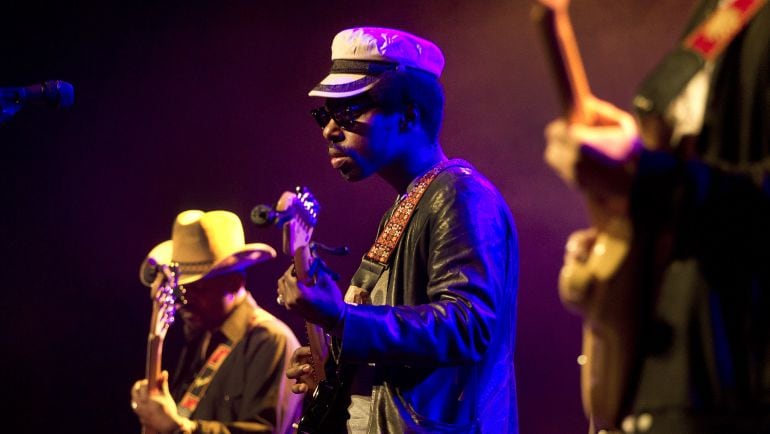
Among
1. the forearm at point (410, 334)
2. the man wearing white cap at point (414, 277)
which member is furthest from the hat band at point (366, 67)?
the forearm at point (410, 334)

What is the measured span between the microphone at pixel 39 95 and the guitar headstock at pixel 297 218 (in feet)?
3.22

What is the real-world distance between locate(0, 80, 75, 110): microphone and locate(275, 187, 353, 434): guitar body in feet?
3.15

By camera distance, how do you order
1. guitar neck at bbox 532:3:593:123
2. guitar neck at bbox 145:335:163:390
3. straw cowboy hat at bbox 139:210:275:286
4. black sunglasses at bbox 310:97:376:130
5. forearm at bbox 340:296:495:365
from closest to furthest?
1. guitar neck at bbox 532:3:593:123
2. forearm at bbox 340:296:495:365
3. black sunglasses at bbox 310:97:376:130
4. guitar neck at bbox 145:335:163:390
5. straw cowboy hat at bbox 139:210:275:286

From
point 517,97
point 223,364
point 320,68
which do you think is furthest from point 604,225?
point 320,68

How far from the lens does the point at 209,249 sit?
17.5 feet

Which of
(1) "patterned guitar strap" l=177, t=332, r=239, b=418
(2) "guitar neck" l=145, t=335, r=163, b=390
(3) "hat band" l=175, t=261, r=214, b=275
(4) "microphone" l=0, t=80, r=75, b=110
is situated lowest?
(1) "patterned guitar strap" l=177, t=332, r=239, b=418

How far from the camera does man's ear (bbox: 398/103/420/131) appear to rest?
3080 mm

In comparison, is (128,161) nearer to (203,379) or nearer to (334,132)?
(203,379)

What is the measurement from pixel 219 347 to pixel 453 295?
9.72 feet

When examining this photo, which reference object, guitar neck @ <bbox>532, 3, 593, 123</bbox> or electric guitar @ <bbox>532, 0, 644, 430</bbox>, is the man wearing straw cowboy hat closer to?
electric guitar @ <bbox>532, 0, 644, 430</bbox>

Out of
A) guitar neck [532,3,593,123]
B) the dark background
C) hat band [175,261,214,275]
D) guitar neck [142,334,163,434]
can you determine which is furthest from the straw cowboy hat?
guitar neck [532,3,593,123]

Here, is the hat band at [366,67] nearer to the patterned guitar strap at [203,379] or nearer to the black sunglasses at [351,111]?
the black sunglasses at [351,111]

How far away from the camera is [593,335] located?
1376 mm

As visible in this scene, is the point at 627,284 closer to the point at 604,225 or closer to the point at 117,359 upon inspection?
the point at 604,225
